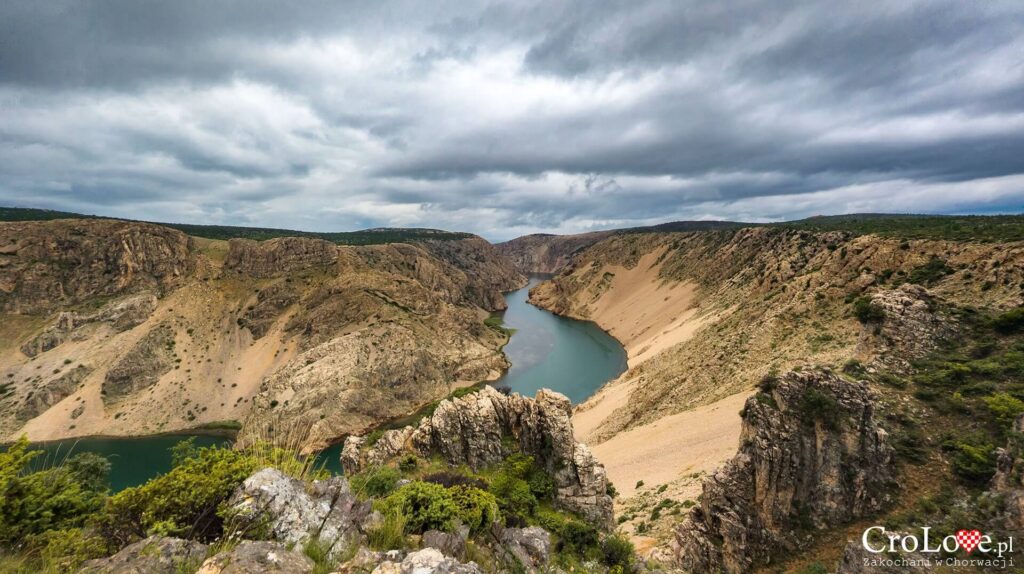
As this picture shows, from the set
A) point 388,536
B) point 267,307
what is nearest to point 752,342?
point 388,536

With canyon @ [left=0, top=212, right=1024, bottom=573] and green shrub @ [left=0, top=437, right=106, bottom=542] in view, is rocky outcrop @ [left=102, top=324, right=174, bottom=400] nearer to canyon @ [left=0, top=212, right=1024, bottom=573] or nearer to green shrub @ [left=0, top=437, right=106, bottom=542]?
canyon @ [left=0, top=212, right=1024, bottom=573]

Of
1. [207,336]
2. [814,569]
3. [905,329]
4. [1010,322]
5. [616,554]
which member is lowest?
[207,336]

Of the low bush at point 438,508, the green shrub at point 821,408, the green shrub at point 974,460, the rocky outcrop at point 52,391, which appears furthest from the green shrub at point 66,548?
the rocky outcrop at point 52,391

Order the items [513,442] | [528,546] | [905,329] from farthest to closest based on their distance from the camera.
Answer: [513,442] < [905,329] < [528,546]

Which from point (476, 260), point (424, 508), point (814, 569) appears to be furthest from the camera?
point (476, 260)

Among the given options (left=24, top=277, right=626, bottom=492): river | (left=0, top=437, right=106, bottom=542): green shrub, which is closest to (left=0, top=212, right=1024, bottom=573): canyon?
(left=0, top=437, right=106, bottom=542): green shrub

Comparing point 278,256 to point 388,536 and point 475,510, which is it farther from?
point 388,536

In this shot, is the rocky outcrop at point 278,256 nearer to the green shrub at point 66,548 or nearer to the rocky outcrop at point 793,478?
the rocky outcrop at point 793,478

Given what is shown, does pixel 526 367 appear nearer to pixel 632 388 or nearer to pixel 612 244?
pixel 632 388
